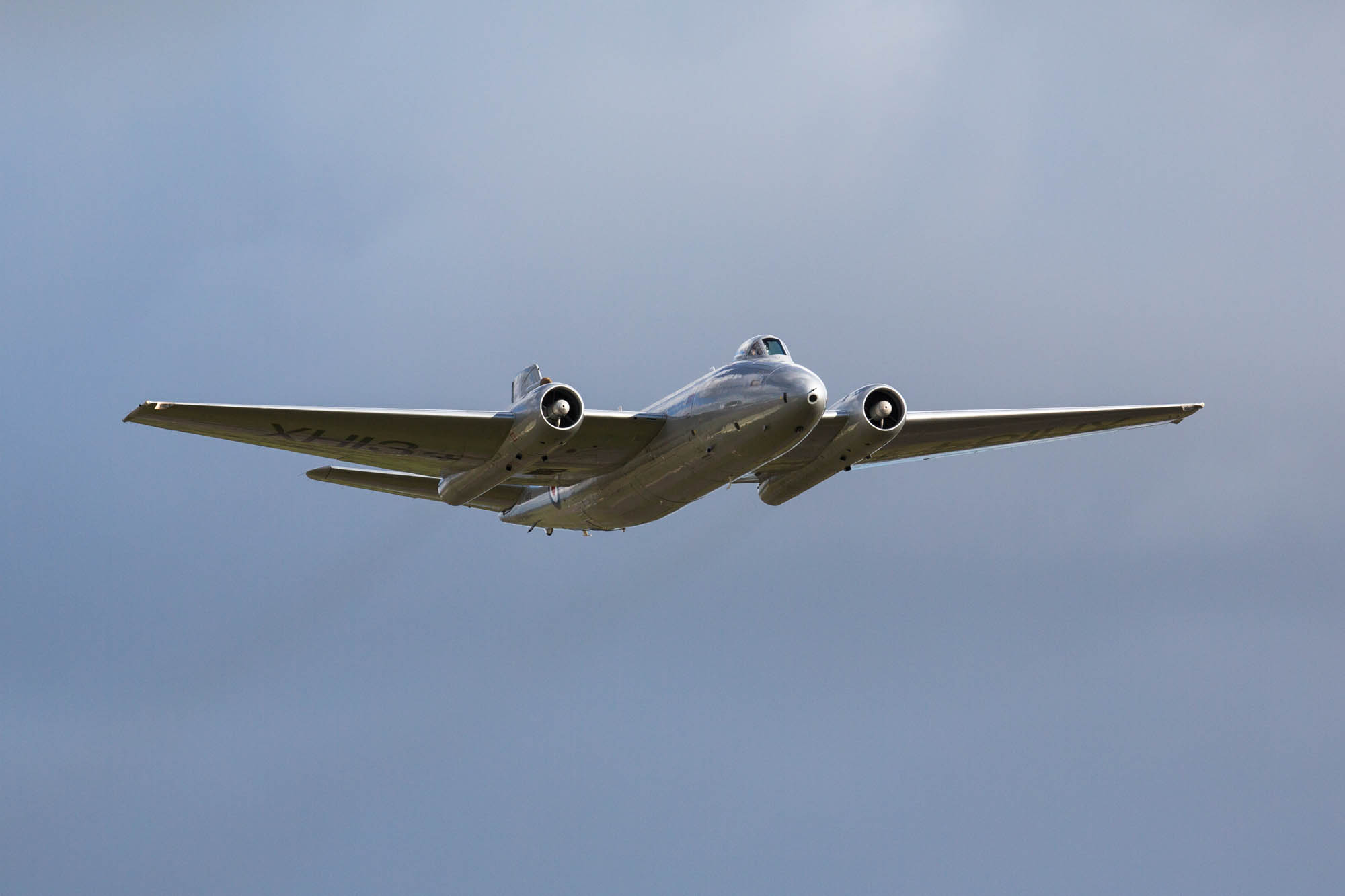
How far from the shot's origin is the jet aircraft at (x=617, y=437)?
93.3ft

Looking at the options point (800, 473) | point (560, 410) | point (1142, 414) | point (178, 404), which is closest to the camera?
point (178, 404)

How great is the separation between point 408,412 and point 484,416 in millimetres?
1678

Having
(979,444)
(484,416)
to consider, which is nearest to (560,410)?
(484,416)

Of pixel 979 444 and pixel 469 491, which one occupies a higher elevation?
pixel 979 444

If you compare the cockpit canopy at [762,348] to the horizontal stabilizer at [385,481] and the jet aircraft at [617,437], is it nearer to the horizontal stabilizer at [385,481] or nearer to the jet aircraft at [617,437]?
the jet aircraft at [617,437]

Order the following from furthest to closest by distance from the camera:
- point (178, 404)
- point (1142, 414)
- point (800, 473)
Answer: point (1142, 414), point (800, 473), point (178, 404)

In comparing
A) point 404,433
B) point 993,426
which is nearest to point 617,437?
point 404,433

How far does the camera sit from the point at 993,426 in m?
36.4

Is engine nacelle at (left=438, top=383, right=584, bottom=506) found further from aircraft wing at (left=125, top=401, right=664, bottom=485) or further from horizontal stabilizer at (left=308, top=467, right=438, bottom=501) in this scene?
horizontal stabilizer at (left=308, top=467, right=438, bottom=501)

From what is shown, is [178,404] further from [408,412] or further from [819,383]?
[819,383]

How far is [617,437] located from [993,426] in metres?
11.6

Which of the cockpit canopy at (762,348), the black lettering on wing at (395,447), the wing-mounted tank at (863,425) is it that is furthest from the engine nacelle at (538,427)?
the wing-mounted tank at (863,425)

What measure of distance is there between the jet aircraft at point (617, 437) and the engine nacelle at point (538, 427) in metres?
0.03

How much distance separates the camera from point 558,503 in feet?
115
